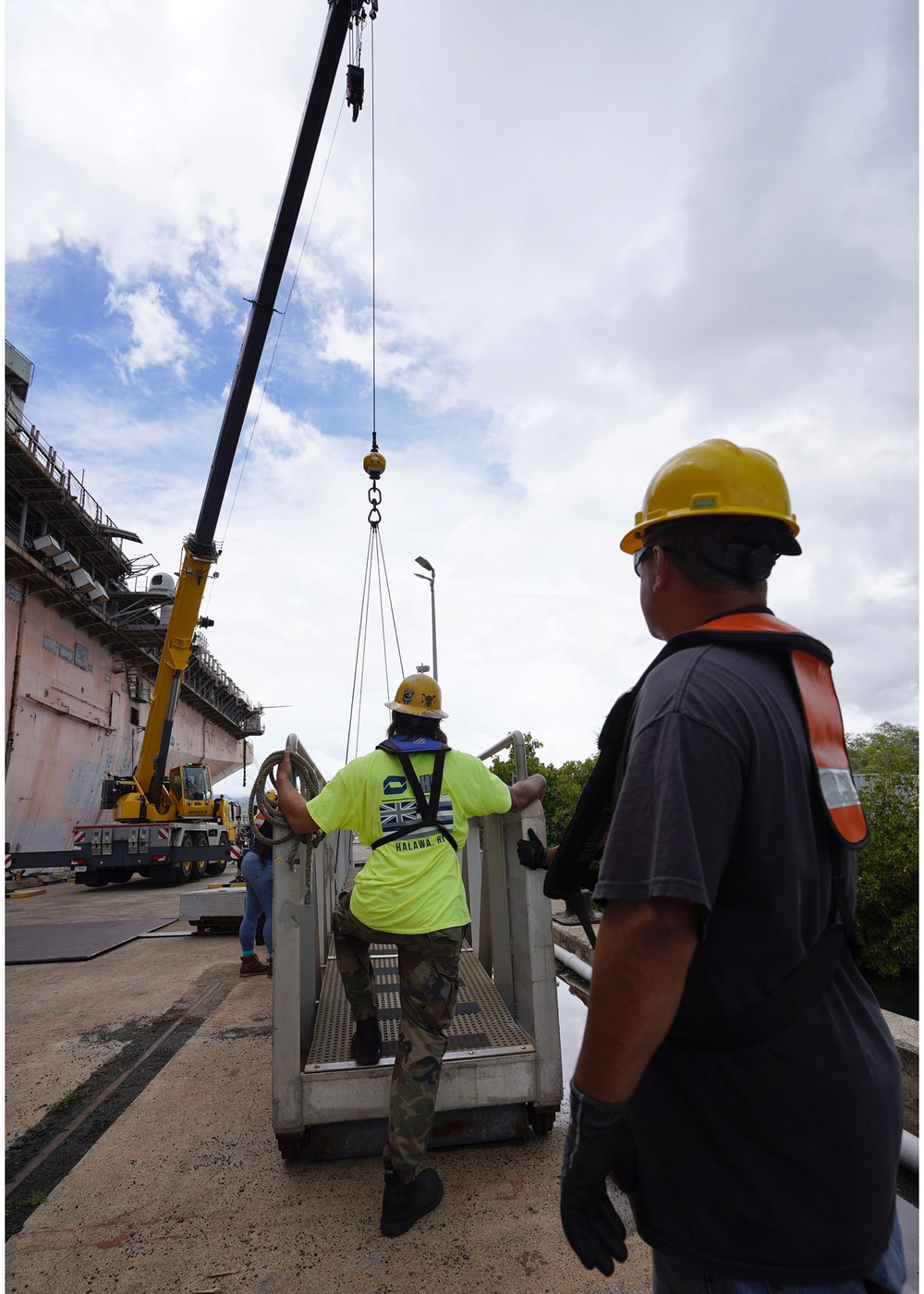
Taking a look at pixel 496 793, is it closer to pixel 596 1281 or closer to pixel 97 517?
pixel 596 1281

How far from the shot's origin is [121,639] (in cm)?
3002

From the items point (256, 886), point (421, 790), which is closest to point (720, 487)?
point (421, 790)

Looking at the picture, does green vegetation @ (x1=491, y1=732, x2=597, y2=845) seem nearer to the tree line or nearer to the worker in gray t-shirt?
the tree line

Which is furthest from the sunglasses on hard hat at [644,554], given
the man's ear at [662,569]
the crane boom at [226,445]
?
the crane boom at [226,445]

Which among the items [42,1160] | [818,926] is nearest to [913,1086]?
[818,926]

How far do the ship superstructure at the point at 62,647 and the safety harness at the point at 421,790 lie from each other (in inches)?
664

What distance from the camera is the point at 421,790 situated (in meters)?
3.05

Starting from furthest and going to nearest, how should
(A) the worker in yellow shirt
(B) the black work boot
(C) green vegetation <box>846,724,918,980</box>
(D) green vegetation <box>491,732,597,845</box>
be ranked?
1. (D) green vegetation <box>491,732,597,845</box>
2. (C) green vegetation <box>846,724,918,980</box>
3. (A) the worker in yellow shirt
4. (B) the black work boot

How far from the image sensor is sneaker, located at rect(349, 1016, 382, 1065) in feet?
10.4

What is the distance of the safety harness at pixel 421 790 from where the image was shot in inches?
119

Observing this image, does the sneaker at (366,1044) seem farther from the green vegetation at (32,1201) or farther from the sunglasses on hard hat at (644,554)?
→ the sunglasses on hard hat at (644,554)

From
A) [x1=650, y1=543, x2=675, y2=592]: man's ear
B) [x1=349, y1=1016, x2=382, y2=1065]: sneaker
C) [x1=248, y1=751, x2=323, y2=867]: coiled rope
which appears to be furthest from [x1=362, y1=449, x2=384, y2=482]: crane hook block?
[x1=650, y1=543, x2=675, y2=592]: man's ear

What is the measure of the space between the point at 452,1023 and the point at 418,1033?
84cm

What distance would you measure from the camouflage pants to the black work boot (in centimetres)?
4
